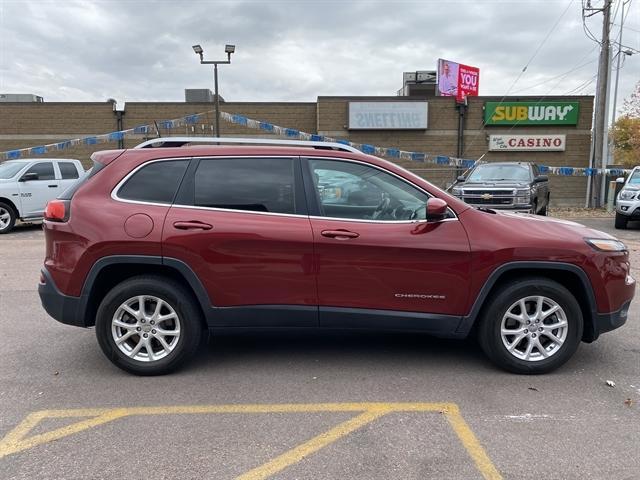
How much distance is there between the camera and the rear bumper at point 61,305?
3945mm

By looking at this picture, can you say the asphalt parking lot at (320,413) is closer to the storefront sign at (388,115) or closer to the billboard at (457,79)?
the storefront sign at (388,115)

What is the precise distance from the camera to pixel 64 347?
4.65 meters

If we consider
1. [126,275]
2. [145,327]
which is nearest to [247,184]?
[126,275]

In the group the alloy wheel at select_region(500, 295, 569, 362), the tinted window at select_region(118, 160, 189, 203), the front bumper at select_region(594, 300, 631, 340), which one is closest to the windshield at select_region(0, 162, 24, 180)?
the tinted window at select_region(118, 160, 189, 203)

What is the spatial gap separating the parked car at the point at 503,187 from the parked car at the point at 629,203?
6.44 ft

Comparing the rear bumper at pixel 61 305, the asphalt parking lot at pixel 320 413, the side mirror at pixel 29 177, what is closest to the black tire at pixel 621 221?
the asphalt parking lot at pixel 320 413

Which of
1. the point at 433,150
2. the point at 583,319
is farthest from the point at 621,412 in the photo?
the point at 433,150

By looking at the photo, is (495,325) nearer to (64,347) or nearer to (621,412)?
(621,412)

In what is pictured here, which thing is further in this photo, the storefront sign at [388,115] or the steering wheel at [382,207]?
the storefront sign at [388,115]

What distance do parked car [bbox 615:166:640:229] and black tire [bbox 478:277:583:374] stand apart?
10728 mm

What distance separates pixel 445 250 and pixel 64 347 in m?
3.47

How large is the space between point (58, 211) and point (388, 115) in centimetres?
2009

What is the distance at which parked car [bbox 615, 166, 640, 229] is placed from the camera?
1284 cm

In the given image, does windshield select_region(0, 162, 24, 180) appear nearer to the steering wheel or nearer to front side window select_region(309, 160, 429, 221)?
front side window select_region(309, 160, 429, 221)
